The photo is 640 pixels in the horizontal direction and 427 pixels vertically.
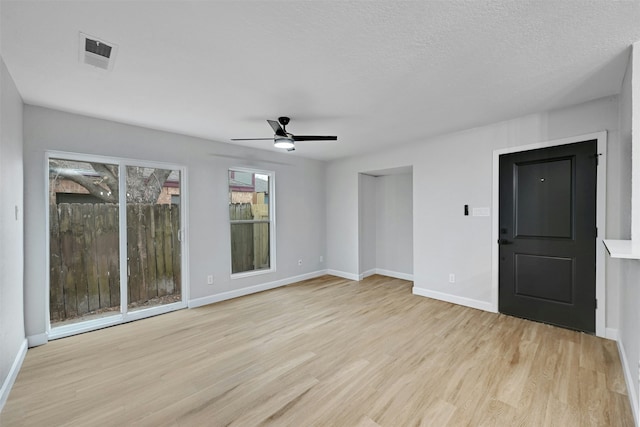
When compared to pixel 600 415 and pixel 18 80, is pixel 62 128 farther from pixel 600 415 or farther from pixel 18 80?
pixel 600 415

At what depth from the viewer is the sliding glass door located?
127 inches

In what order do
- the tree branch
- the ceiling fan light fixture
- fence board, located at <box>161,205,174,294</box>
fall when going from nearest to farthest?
the ceiling fan light fixture, the tree branch, fence board, located at <box>161,205,174,294</box>

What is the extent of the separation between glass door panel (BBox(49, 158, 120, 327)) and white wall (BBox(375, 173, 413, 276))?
477cm

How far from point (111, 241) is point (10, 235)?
1.19 metres

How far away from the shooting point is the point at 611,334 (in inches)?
114

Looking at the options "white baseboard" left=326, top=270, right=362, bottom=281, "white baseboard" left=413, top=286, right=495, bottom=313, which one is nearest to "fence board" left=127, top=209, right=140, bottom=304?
"white baseboard" left=326, top=270, right=362, bottom=281

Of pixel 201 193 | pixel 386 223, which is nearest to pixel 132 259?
pixel 201 193

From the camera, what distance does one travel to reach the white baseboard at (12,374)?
2.04 metres

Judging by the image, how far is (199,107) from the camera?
9.97ft

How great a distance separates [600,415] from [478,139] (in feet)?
10.4

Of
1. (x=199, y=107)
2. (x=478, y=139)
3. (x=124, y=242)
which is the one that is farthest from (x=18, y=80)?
(x=478, y=139)

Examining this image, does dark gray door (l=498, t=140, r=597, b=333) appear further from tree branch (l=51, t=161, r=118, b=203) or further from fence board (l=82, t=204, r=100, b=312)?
fence board (l=82, t=204, r=100, b=312)

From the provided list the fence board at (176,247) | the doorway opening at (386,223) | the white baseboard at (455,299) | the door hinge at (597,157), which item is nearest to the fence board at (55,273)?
the fence board at (176,247)

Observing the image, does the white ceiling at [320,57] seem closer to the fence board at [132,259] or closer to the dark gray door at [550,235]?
the dark gray door at [550,235]
